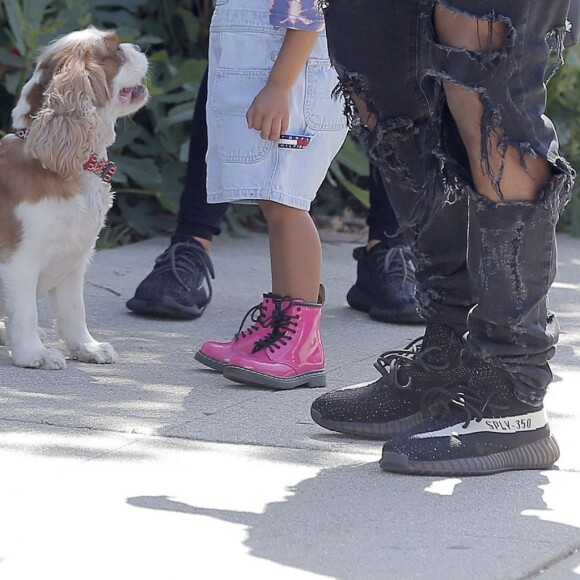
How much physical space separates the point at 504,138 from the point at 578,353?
177 cm

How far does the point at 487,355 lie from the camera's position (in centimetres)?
279

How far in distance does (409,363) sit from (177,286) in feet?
5.83

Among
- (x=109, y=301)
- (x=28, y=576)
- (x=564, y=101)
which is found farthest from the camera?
(x=564, y=101)

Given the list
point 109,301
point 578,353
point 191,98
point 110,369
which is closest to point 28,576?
point 110,369

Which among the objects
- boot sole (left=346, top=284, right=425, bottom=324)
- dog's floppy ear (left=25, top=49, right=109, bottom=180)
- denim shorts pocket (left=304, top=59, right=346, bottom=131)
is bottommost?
boot sole (left=346, top=284, right=425, bottom=324)

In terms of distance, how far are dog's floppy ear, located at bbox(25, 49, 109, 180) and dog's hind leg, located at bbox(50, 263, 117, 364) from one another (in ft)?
1.33

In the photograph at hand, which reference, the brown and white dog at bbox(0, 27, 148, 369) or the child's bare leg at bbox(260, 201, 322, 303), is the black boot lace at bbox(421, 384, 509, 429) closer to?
the child's bare leg at bbox(260, 201, 322, 303)

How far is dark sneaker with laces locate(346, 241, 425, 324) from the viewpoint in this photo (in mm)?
4652

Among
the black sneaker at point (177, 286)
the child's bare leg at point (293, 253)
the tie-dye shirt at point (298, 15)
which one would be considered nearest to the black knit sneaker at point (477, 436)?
the child's bare leg at point (293, 253)

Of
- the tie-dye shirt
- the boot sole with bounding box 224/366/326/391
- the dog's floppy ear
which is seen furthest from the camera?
the dog's floppy ear

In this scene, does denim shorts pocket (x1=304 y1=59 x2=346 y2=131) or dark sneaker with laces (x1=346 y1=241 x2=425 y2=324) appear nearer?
denim shorts pocket (x1=304 y1=59 x2=346 y2=131)

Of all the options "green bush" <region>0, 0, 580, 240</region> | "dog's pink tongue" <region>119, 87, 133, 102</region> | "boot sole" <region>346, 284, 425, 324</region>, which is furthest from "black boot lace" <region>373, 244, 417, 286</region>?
"green bush" <region>0, 0, 580, 240</region>

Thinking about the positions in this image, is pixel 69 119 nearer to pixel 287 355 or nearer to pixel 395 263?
pixel 287 355

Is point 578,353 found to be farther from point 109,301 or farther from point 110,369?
point 109,301
